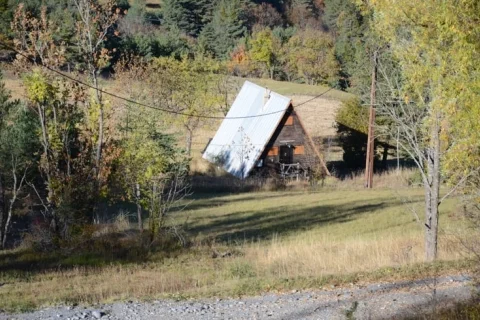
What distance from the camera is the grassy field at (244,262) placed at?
11555 millimetres

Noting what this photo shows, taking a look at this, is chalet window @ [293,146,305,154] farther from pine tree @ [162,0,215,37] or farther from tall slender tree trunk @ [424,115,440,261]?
pine tree @ [162,0,215,37]

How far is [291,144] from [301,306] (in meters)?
35.5

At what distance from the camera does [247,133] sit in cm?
4531

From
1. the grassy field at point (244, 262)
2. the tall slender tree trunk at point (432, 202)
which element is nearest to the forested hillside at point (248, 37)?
the grassy field at point (244, 262)

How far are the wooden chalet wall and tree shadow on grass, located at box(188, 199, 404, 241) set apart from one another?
1173cm

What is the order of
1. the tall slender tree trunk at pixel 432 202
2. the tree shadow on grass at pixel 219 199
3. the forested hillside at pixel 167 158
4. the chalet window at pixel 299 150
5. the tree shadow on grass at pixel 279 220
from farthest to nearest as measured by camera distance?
the chalet window at pixel 299 150, the tree shadow on grass at pixel 219 199, the tree shadow on grass at pixel 279 220, the tall slender tree trunk at pixel 432 202, the forested hillside at pixel 167 158

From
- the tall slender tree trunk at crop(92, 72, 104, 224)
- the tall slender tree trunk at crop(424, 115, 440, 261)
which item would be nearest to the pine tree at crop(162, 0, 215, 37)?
the tall slender tree trunk at crop(92, 72, 104, 224)

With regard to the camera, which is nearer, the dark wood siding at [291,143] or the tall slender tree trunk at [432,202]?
the tall slender tree trunk at [432,202]

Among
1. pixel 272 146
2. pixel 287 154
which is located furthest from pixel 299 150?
pixel 272 146

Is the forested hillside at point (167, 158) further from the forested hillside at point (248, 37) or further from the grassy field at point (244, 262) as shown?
the forested hillside at point (248, 37)

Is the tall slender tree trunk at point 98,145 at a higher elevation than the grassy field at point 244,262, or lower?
higher

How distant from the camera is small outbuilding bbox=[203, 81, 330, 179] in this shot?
1722 inches

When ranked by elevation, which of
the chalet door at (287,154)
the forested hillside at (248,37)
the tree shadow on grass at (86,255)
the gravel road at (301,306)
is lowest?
the tree shadow on grass at (86,255)

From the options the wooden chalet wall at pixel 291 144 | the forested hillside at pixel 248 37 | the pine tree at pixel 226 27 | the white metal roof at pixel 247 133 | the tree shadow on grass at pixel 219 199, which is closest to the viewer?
the tree shadow on grass at pixel 219 199
